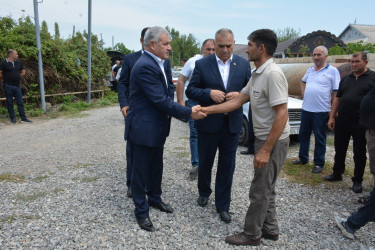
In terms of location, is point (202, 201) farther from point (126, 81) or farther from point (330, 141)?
point (330, 141)

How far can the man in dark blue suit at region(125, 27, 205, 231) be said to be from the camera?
286 centimetres

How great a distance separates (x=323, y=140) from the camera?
4883 mm

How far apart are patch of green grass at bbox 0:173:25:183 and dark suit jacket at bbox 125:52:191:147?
8.02 ft

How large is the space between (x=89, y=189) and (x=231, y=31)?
9.41 feet

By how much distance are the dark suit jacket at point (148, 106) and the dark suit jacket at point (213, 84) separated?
0.27 metres

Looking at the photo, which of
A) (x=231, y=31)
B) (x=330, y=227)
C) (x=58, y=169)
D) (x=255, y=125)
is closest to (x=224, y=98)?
(x=255, y=125)

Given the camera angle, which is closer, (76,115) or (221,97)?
(221,97)

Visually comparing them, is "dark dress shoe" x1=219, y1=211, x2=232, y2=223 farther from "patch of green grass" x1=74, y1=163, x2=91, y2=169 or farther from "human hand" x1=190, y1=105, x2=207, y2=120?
"patch of green grass" x1=74, y1=163, x2=91, y2=169

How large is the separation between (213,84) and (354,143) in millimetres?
2530

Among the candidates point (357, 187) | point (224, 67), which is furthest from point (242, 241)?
point (357, 187)

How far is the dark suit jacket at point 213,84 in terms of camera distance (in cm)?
312

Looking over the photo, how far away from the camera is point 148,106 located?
2951 mm

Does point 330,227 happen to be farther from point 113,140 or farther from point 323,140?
point 113,140

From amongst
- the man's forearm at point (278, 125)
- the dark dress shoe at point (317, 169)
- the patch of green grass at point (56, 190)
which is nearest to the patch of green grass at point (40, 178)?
the patch of green grass at point (56, 190)
